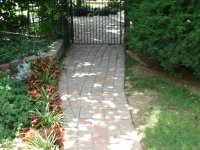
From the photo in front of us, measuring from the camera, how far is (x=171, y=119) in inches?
181

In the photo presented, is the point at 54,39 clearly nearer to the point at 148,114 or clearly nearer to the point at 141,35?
the point at 141,35

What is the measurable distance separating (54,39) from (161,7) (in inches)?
162

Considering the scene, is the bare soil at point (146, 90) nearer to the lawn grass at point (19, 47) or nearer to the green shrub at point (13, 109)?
the green shrub at point (13, 109)

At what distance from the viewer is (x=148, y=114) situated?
481 centimetres

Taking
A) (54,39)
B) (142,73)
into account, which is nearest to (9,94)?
(142,73)

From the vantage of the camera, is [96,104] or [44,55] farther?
[44,55]

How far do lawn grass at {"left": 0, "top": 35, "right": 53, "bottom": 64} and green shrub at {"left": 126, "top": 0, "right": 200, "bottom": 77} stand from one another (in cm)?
261

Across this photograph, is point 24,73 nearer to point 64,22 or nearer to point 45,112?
point 45,112

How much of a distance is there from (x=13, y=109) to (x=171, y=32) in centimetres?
312

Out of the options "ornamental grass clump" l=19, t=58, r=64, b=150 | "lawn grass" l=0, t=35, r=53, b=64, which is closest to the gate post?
"lawn grass" l=0, t=35, r=53, b=64

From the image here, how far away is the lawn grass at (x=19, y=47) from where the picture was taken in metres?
7.00

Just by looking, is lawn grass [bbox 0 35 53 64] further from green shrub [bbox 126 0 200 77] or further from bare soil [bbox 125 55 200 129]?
green shrub [bbox 126 0 200 77]

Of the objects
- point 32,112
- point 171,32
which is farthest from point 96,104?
point 171,32

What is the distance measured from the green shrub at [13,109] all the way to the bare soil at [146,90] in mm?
1518
